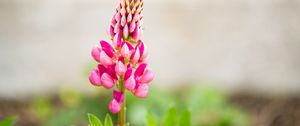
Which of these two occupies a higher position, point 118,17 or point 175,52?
point 175,52

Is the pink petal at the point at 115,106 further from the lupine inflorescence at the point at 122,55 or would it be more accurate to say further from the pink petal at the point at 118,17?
the pink petal at the point at 118,17

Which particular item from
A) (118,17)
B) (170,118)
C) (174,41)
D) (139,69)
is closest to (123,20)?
(118,17)

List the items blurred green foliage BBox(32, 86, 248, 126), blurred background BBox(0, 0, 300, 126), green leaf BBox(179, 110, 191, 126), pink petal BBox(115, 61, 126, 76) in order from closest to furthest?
1. pink petal BBox(115, 61, 126, 76)
2. green leaf BBox(179, 110, 191, 126)
3. blurred green foliage BBox(32, 86, 248, 126)
4. blurred background BBox(0, 0, 300, 126)

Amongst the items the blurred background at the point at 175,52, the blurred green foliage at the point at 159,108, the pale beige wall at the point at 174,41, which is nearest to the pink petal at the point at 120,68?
Answer: the blurred green foliage at the point at 159,108

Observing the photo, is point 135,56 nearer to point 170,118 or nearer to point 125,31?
point 125,31

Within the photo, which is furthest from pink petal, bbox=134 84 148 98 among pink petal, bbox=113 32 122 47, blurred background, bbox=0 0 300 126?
blurred background, bbox=0 0 300 126

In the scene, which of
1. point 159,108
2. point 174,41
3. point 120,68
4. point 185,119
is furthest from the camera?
point 174,41

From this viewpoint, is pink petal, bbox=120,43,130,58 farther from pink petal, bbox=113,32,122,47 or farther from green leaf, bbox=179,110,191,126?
green leaf, bbox=179,110,191,126
